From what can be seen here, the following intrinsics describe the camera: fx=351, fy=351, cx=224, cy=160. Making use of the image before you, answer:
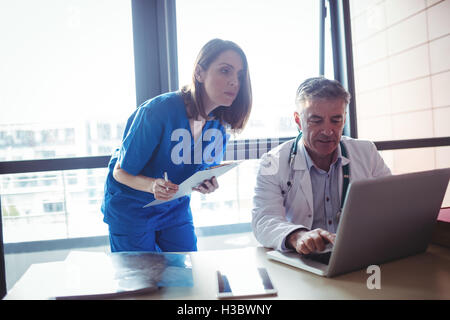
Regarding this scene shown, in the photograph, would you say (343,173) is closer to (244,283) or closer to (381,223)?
(381,223)

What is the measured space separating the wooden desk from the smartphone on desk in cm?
2

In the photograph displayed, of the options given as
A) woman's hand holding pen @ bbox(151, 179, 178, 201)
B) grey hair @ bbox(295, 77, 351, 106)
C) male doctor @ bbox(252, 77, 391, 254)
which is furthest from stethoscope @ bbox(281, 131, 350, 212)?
woman's hand holding pen @ bbox(151, 179, 178, 201)

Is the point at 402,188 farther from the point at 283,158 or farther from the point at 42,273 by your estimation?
the point at 42,273

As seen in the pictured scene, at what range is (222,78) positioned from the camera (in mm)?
1572

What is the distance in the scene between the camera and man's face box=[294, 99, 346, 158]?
1.36 metres

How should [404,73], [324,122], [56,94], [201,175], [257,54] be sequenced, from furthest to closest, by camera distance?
[404,73] → [257,54] → [56,94] → [324,122] → [201,175]

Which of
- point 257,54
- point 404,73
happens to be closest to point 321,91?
point 257,54

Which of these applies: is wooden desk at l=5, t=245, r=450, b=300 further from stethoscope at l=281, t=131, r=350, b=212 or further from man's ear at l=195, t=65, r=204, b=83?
man's ear at l=195, t=65, r=204, b=83

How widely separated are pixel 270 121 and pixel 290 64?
1.52 feet

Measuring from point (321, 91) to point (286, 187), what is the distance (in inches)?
15.7

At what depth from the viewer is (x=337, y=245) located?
81cm

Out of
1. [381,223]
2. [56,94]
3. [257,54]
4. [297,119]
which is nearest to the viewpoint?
[381,223]

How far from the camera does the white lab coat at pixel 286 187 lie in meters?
1.22
